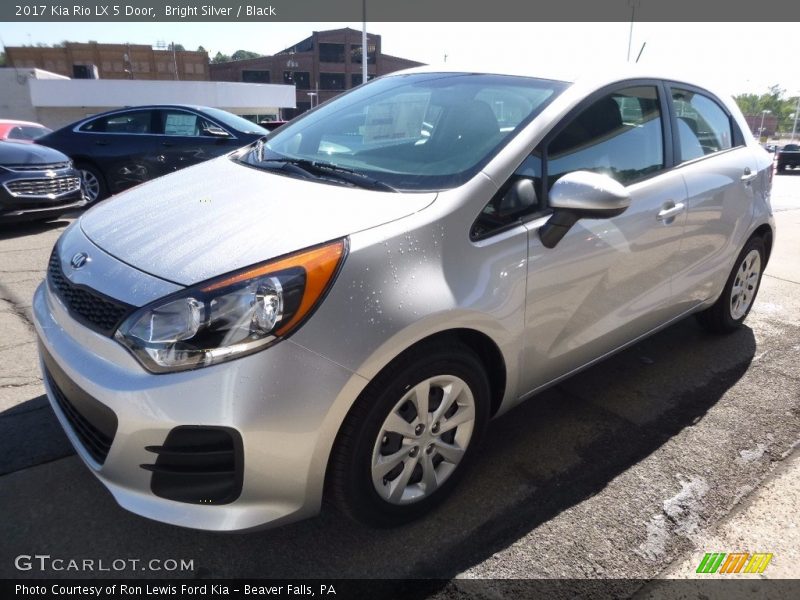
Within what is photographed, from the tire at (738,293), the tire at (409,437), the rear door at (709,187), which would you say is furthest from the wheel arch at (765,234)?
the tire at (409,437)

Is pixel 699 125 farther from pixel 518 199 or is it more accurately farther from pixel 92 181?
pixel 92 181

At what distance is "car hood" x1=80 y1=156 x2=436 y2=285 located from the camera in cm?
183

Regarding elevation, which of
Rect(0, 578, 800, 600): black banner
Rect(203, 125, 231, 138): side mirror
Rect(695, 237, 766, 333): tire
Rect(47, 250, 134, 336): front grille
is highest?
Rect(203, 125, 231, 138): side mirror

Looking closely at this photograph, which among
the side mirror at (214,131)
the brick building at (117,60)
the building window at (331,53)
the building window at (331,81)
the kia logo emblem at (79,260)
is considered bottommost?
the kia logo emblem at (79,260)

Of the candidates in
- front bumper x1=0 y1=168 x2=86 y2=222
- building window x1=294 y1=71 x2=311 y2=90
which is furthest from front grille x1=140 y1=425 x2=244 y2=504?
building window x1=294 y1=71 x2=311 y2=90

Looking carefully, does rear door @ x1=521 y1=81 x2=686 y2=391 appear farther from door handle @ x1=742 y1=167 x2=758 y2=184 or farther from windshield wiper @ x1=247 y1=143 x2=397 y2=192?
door handle @ x1=742 y1=167 x2=758 y2=184

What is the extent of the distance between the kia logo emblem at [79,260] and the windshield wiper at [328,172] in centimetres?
89

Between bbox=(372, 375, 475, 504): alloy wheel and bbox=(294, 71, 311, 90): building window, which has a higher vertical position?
bbox=(294, 71, 311, 90): building window

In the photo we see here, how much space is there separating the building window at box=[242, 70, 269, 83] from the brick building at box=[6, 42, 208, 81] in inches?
192

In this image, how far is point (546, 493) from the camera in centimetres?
238

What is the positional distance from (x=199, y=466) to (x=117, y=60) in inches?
2860

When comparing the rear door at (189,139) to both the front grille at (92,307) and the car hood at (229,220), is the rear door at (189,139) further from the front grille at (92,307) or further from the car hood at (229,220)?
the front grille at (92,307)

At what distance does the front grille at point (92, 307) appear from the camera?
179 cm

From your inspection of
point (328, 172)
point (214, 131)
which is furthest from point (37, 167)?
point (328, 172)
